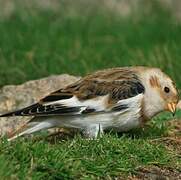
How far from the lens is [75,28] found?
13961 millimetres

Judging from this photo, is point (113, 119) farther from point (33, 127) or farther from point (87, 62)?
point (87, 62)

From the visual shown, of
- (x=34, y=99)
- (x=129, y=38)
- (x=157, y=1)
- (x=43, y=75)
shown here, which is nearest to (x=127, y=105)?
(x=34, y=99)

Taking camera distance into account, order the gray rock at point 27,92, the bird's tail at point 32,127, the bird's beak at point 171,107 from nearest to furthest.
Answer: the bird's tail at point 32,127 < the bird's beak at point 171,107 < the gray rock at point 27,92

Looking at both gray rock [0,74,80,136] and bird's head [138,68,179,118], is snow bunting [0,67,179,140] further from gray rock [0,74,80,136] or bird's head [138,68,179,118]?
gray rock [0,74,80,136]

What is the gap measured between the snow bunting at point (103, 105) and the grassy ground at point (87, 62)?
16 centimetres

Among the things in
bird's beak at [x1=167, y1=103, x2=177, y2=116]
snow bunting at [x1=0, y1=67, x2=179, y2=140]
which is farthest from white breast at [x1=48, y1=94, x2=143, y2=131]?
bird's beak at [x1=167, y1=103, x2=177, y2=116]

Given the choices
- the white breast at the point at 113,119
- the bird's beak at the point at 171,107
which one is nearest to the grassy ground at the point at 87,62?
the white breast at the point at 113,119

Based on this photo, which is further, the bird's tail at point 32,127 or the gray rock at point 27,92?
the gray rock at point 27,92

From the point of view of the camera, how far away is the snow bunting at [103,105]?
8.43 meters

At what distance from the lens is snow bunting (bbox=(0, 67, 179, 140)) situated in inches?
332

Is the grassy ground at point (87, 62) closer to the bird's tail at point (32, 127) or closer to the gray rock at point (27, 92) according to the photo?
the bird's tail at point (32, 127)

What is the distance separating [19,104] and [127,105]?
1.71 meters

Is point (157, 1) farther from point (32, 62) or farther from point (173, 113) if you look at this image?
point (173, 113)

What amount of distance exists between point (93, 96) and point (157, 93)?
2.02ft
